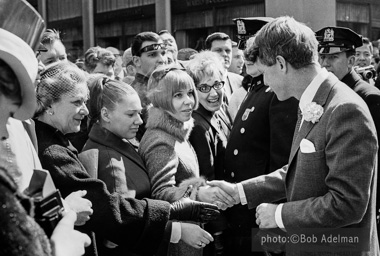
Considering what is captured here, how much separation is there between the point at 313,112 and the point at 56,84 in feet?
4.23

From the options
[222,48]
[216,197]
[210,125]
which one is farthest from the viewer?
[222,48]

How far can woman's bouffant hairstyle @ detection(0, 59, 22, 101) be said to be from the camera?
4.73 feet

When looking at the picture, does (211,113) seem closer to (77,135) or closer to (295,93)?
(77,135)

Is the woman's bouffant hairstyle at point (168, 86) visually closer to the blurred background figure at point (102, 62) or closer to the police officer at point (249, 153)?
the police officer at point (249, 153)

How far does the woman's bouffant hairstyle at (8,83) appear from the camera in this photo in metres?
1.44

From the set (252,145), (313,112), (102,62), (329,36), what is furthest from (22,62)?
(102,62)

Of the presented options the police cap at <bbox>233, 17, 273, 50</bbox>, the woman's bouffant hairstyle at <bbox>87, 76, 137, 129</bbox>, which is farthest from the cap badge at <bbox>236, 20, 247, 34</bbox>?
the woman's bouffant hairstyle at <bbox>87, 76, 137, 129</bbox>

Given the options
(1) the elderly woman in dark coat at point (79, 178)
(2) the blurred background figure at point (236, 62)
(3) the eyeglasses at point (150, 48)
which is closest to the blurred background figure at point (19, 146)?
(1) the elderly woman in dark coat at point (79, 178)

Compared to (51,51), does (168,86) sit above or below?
below

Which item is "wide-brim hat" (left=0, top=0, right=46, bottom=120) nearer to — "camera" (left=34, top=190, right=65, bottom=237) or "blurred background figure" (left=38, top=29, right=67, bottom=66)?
"camera" (left=34, top=190, right=65, bottom=237)

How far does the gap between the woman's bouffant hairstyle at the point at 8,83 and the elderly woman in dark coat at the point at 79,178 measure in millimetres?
1000

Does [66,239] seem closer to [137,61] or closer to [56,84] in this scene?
[56,84]

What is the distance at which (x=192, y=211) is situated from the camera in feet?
9.25

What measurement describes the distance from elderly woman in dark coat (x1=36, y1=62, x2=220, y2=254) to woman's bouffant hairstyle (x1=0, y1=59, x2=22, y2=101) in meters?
1.00
